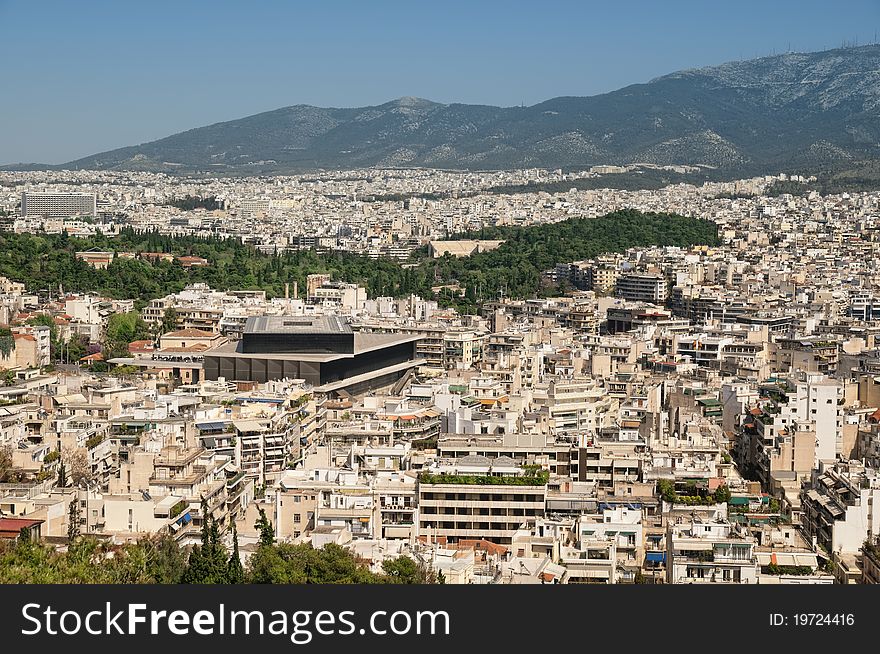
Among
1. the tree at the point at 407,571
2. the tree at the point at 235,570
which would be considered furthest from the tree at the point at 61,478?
the tree at the point at 407,571

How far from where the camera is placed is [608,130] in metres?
93.8

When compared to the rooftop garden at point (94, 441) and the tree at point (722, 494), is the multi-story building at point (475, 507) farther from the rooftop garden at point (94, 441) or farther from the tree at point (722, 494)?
the rooftop garden at point (94, 441)

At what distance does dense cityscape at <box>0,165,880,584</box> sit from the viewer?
957cm

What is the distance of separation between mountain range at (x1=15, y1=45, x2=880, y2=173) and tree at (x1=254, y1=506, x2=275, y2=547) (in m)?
65.5

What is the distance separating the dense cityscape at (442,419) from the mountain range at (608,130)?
47.7m

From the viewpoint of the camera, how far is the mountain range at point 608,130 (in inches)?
3201

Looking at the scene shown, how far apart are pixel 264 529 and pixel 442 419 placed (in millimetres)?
4213

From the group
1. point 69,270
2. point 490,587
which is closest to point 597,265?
point 69,270

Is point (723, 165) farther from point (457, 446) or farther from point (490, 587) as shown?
point (490, 587)

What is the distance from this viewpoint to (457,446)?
12070 mm

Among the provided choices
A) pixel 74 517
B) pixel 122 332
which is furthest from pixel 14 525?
pixel 122 332

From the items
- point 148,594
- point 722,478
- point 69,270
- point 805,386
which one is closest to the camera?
point 148,594

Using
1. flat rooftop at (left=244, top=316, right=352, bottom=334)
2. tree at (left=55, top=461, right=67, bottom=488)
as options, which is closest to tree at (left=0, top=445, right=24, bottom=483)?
tree at (left=55, top=461, right=67, bottom=488)

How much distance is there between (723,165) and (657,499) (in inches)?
2986
